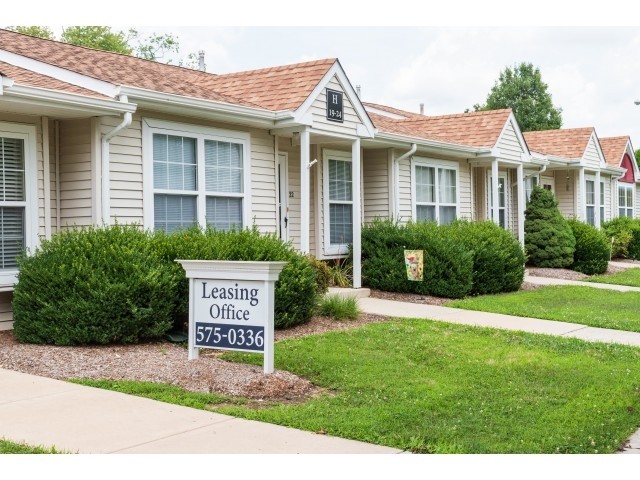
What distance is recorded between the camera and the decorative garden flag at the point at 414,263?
14.5 meters

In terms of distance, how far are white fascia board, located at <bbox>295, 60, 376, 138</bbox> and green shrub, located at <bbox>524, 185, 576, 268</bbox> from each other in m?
7.94

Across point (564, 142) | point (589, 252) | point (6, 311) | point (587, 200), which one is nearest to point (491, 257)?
point (589, 252)

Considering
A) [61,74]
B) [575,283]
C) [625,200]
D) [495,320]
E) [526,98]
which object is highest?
[526,98]

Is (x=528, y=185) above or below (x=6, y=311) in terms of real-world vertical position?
above

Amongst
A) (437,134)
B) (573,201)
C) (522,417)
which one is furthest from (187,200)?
(573,201)

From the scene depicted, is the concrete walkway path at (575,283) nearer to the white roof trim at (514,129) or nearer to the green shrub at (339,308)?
the white roof trim at (514,129)

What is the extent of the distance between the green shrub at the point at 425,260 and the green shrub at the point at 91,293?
20.7ft

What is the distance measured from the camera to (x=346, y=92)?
46.9 feet

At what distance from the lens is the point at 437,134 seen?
2047 cm

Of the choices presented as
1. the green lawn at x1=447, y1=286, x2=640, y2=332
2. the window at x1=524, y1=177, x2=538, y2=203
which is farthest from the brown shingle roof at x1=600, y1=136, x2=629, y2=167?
the green lawn at x1=447, y1=286, x2=640, y2=332

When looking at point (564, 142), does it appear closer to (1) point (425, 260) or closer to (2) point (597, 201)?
(2) point (597, 201)

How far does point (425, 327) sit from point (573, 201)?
57.9 feet

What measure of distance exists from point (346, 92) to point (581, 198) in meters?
14.4

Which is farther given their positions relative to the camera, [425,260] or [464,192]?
[464,192]
